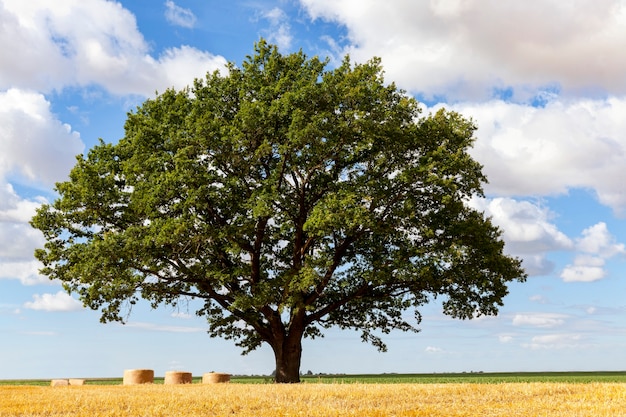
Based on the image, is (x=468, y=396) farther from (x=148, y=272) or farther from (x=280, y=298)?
(x=148, y=272)

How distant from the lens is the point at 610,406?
767 inches

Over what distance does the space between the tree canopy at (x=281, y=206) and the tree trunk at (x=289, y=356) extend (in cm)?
8

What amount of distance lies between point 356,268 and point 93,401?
17.9m

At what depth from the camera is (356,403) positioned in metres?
20.4

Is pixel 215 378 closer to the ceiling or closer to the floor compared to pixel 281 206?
closer to the floor

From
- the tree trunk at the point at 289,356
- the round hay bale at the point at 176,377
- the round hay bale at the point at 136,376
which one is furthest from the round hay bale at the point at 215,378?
the tree trunk at the point at 289,356

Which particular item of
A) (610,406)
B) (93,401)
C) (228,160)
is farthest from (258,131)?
(610,406)

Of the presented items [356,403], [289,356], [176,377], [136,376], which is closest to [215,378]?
[176,377]

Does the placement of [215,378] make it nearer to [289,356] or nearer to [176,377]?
[176,377]

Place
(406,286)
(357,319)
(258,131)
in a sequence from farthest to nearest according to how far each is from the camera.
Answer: (357,319) < (406,286) < (258,131)

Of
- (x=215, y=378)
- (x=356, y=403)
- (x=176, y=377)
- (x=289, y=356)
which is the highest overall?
(x=289, y=356)

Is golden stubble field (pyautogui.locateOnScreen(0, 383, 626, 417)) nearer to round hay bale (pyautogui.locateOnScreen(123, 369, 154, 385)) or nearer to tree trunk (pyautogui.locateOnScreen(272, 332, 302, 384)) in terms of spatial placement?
tree trunk (pyautogui.locateOnScreen(272, 332, 302, 384))

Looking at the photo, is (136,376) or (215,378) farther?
(215,378)

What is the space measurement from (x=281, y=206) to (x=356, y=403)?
1562 centimetres
